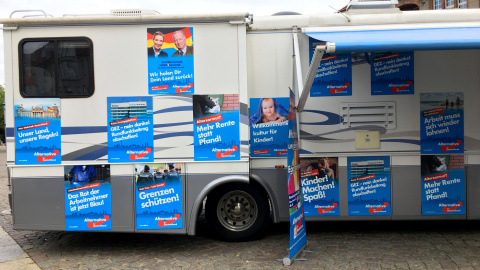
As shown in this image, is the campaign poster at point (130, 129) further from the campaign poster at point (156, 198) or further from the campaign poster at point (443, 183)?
the campaign poster at point (443, 183)

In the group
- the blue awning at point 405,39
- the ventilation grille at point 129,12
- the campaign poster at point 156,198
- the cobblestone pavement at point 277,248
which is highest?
the ventilation grille at point 129,12

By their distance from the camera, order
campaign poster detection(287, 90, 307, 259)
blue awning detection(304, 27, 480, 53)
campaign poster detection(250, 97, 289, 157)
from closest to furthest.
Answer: blue awning detection(304, 27, 480, 53) → campaign poster detection(287, 90, 307, 259) → campaign poster detection(250, 97, 289, 157)

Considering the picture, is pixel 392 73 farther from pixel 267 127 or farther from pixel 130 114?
pixel 130 114

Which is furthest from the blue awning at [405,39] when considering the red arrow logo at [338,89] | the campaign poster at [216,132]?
the campaign poster at [216,132]

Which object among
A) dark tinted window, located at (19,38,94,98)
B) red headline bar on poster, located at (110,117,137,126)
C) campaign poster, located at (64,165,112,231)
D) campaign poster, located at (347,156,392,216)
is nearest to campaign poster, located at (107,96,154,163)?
red headline bar on poster, located at (110,117,137,126)

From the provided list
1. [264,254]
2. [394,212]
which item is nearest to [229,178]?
[264,254]

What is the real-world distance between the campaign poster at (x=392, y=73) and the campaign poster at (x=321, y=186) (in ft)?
3.89

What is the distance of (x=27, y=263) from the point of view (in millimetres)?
6449

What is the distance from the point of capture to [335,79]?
701 cm

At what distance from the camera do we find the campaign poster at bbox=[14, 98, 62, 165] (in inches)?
259

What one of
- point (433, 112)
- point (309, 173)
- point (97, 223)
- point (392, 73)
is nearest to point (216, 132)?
point (309, 173)

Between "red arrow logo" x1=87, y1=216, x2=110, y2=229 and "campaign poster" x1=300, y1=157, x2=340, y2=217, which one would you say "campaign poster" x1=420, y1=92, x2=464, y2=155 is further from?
"red arrow logo" x1=87, y1=216, x2=110, y2=229

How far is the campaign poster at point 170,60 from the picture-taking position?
6656 mm

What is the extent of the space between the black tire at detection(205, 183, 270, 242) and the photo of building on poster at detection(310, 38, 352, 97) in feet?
5.29
